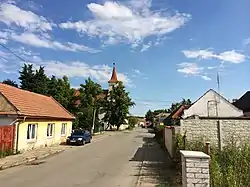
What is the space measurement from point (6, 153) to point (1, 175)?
21.9 feet

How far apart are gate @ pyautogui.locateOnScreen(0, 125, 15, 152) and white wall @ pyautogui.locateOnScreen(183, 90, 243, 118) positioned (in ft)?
77.8

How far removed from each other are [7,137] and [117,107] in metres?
54.5

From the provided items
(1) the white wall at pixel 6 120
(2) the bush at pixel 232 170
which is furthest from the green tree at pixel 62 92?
(2) the bush at pixel 232 170

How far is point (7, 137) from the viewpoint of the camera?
19391 mm

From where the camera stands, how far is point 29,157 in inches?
730

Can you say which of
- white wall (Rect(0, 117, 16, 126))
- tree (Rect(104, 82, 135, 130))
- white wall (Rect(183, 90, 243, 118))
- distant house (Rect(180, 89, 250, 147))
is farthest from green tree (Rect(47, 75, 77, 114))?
distant house (Rect(180, 89, 250, 147))

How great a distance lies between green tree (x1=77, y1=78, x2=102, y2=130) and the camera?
5447 centimetres

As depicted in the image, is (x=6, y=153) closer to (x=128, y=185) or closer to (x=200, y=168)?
(x=128, y=185)

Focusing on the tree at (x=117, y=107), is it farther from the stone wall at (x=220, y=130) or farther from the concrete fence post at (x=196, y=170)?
the concrete fence post at (x=196, y=170)

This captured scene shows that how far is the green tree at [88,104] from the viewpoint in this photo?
179ft

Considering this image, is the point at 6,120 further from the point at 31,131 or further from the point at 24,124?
the point at 31,131

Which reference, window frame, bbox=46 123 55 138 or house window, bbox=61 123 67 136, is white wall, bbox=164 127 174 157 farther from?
house window, bbox=61 123 67 136

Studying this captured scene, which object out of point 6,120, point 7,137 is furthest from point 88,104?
point 7,137

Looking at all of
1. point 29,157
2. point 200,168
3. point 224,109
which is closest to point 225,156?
point 200,168
